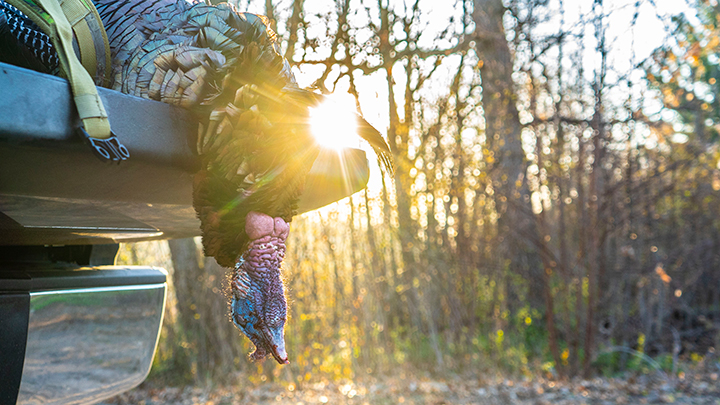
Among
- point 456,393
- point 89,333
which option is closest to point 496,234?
point 456,393

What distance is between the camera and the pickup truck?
816 mm

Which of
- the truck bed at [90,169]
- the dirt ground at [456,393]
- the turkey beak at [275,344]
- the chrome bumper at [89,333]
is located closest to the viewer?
the truck bed at [90,169]

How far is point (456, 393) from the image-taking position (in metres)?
4.34

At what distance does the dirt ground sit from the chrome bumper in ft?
9.15

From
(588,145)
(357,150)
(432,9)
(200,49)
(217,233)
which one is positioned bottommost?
(217,233)

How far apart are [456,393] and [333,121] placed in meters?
3.85

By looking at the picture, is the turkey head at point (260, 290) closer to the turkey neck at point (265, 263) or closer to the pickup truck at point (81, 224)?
the turkey neck at point (265, 263)

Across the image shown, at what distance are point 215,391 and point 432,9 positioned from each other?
153 inches

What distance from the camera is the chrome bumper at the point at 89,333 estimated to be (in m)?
1.24

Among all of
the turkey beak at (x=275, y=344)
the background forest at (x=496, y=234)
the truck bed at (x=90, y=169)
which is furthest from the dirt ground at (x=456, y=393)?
the turkey beak at (x=275, y=344)

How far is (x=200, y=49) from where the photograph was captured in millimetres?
958

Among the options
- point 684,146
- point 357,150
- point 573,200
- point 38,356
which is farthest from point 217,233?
point 684,146

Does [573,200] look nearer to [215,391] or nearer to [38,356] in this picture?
[215,391]

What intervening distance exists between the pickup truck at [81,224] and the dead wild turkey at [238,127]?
0.07 metres
